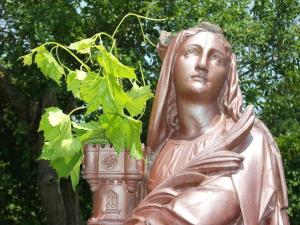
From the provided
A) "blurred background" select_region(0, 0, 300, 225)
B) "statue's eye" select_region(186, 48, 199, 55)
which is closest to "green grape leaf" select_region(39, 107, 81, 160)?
"statue's eye" select_region(186, 48, 199, 55)

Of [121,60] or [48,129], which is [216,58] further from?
[121,60]

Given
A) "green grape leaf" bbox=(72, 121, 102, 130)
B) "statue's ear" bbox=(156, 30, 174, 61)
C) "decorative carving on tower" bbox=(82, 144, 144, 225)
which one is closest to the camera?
"green grape leaf" bbox=(72, 121, 102, 130)

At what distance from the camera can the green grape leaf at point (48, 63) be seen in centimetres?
426

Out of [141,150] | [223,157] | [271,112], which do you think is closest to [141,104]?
[141,150]

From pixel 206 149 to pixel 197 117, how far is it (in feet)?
1.21

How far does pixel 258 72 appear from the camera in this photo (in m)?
11.0

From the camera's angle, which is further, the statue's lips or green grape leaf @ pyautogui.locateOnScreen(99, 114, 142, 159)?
the statue's lips

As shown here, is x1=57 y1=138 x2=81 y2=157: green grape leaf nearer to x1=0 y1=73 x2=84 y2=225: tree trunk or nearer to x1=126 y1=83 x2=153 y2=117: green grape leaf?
x1=126 y1=83 x2=153 y2=117: green grape leaf

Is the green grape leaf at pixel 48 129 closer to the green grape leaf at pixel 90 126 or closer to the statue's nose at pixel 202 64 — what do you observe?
the green grape leaf at pixel 90 126

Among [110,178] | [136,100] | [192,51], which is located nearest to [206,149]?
[136,100]

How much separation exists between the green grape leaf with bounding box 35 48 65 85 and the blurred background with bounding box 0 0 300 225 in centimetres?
498

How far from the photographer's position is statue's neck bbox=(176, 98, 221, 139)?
4.57 meters

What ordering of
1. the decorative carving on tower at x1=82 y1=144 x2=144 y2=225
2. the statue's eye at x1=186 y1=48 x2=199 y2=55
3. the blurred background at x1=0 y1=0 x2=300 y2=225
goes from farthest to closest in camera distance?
the blurred background at x1=0 y1=0 x2=300 y2=225
the statue's eye at x1=186 y1=48 x2=199 y2=55
the decorative carving on tower at x1=82 y1=144 x2=144 y2=225

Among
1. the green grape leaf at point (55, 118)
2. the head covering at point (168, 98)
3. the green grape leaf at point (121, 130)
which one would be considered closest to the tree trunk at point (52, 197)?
the head covering at point (168, 98)
